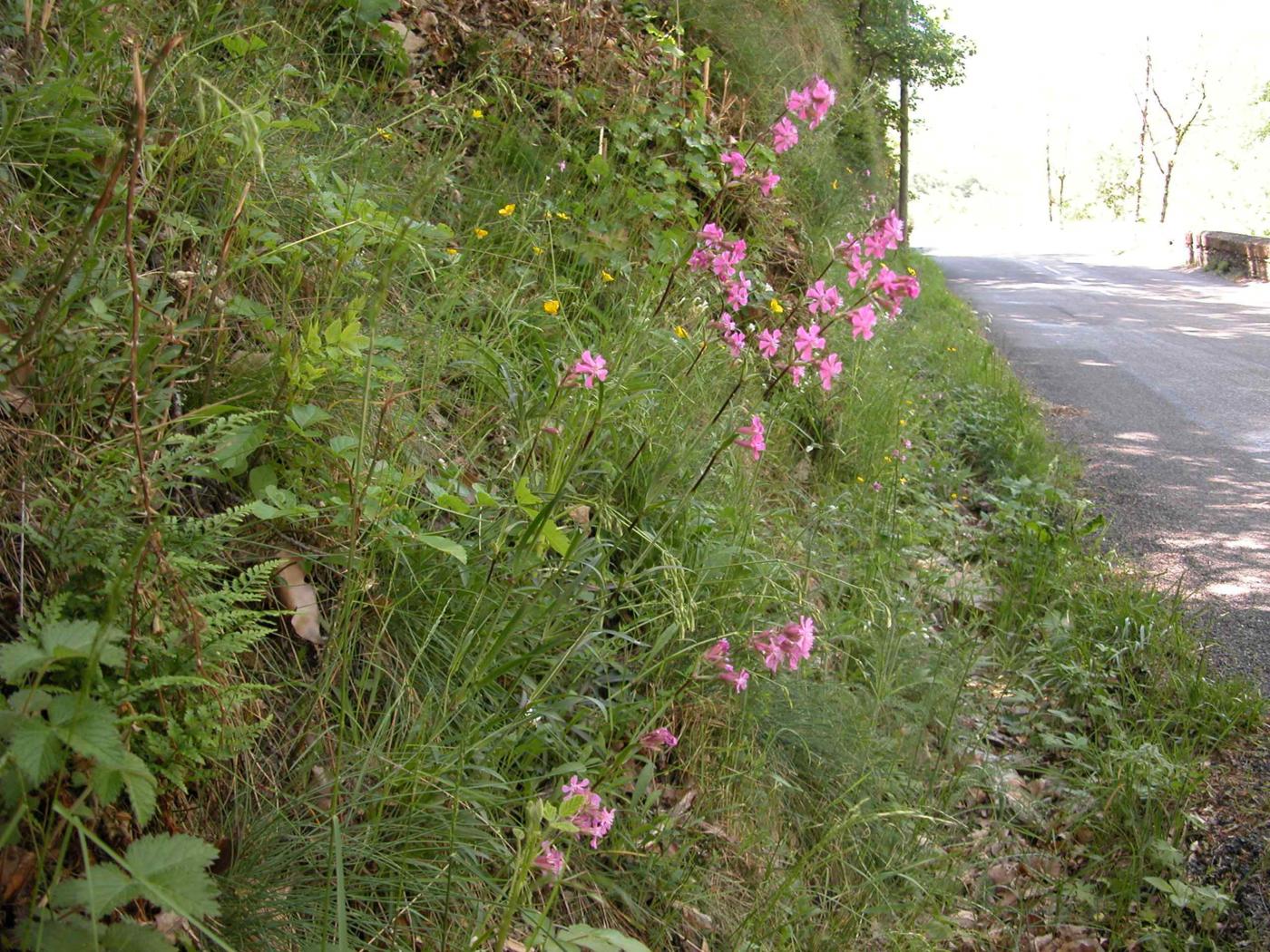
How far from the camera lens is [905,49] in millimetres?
17094

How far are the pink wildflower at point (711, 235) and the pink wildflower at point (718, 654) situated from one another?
99 cm

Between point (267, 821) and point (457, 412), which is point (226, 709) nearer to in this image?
point (267, 821)

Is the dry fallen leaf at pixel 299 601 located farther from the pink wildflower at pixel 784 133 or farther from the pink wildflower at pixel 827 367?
the pink wildflower at pixel 784 133

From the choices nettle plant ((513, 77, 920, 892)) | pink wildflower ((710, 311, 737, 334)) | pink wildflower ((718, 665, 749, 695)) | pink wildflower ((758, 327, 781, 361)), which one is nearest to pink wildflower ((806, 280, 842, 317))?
nettle plant ((513, 77, 920, 892))

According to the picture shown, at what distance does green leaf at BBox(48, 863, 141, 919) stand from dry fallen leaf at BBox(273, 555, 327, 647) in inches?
29.7

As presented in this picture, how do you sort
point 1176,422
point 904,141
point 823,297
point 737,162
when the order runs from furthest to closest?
point 904,141
point 1176,422
point 737,162
point 823,297

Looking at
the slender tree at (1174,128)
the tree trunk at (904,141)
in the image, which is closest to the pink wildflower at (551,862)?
the tree trunk at (904,141)

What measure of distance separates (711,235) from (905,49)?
16945 millimetres

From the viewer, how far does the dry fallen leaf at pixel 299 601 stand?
1.80 meters

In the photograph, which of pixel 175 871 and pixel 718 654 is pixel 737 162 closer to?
pixel 718 654

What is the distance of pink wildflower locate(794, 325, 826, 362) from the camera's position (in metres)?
2.16

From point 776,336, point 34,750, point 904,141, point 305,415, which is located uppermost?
point 904,141

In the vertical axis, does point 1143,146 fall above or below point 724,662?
above

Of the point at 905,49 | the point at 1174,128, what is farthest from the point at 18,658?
the point at 1174,128
